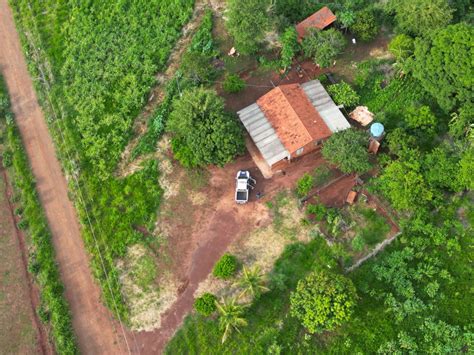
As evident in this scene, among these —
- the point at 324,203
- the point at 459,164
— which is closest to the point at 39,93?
the point at 324,203

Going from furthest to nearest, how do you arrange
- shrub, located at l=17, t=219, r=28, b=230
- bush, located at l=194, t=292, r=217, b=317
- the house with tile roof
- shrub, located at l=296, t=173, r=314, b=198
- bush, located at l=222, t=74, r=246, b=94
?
bush, located at l=222, t=74, r=246, b=94
shrub, located at l=17, t=219, r=28, b=230
the house with tile roof
shrub, located at l=296, t=173, r=314, b=198
bush, located at l=194, t=292, r=217, b=317

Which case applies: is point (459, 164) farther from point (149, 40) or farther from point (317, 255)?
point (149, 40)

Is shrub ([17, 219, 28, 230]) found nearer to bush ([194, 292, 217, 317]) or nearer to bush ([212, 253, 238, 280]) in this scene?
bush ([194, 292, 217, 317])

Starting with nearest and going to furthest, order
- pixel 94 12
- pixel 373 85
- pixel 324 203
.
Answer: pixel 324 203 < pixel 373 85 < pixel 94 12

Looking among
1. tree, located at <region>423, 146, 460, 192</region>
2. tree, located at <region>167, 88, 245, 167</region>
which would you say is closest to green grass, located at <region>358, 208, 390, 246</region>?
tree, located at <region>423, 146, 460, 192</region>

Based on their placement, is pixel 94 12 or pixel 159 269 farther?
pixel 94 12

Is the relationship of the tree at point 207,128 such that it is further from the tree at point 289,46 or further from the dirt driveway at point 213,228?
Answer: the tree at point 289,46
